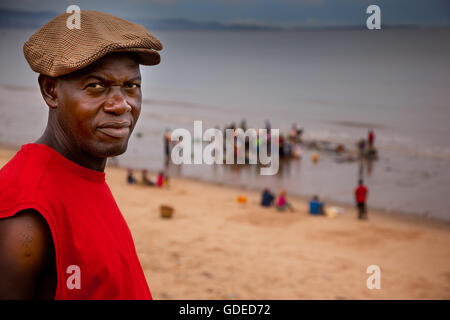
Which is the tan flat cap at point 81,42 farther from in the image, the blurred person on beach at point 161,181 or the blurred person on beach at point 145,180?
the blurred person on beach at point 161,181

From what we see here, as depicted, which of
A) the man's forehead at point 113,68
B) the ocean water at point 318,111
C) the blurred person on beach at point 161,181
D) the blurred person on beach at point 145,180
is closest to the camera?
the man's forehead at point 113,68

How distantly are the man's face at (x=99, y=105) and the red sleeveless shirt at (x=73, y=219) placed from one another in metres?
0.12

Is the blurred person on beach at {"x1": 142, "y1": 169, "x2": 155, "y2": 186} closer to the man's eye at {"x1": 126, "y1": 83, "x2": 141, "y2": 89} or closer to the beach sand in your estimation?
the beach sand

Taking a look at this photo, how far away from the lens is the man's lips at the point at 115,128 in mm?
1948

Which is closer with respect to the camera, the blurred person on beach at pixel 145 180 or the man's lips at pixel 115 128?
the man's lips at pixel 115 128

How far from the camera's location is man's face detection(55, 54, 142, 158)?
191 cm

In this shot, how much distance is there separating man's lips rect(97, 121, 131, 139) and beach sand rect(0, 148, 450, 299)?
7.37 m

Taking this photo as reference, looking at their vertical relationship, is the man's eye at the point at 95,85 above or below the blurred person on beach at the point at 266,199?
above

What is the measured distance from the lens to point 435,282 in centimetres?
1141

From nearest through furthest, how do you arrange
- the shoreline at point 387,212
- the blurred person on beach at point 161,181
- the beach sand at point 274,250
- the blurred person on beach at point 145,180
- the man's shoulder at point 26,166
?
the man's shoulder at point 26,166
the beach sand at point 274,250
the shoreline at point 387,212
the blurred person on beach at point 145,180
the blurred person on beach at point 161,181

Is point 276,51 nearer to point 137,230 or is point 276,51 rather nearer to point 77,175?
point 137,230

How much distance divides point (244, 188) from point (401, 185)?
7.51m

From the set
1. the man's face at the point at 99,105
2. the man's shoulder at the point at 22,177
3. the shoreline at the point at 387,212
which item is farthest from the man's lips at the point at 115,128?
the shoreline at the point at 387,212

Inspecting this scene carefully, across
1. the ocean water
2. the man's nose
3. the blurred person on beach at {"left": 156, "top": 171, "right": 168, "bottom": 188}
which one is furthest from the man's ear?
the ocean water
